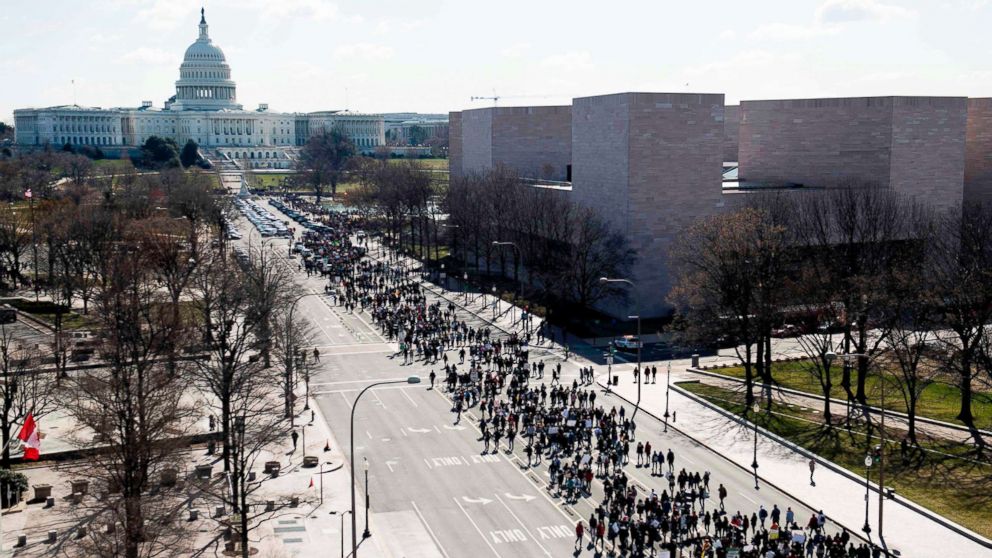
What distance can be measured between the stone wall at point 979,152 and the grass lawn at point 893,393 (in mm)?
42066

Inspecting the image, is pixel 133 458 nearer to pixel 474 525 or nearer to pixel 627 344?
pixel 474 525

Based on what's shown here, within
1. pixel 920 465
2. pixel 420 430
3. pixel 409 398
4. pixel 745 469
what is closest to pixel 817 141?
pixel 409 398

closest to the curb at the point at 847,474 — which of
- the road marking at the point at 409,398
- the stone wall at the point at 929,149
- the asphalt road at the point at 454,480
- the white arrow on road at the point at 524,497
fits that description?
the asphalt road at the point at 454,480

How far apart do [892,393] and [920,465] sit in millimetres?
13926

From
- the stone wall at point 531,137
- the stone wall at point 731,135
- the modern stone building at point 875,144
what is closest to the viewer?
the modern stone building at point 875,144

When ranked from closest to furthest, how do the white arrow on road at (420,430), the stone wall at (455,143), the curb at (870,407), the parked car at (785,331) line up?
1. the curb at (870,407)
2. the white arrow on road at (420,430)
3. the parked car at (785,331)
4. the stone wall at (455,143)

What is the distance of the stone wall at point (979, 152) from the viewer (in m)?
94.4

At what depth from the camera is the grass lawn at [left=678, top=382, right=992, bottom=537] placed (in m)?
39.3

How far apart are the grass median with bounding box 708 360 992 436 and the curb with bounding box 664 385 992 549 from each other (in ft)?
20.3

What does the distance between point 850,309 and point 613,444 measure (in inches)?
651

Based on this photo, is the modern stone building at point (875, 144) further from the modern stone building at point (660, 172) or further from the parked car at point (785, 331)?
the parked car at point (785, 331)

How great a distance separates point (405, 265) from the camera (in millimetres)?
109688

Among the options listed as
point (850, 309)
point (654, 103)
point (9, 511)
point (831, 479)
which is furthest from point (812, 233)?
point (9, 511)

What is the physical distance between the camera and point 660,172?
77.4m
